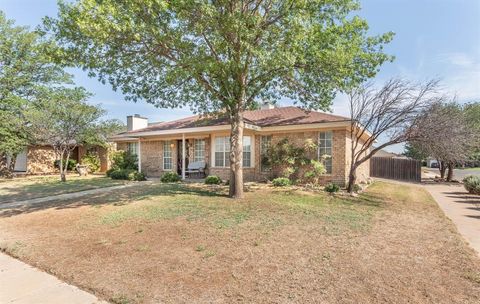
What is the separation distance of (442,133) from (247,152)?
9.33 meters

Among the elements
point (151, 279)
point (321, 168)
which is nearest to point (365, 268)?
point (151, 279)

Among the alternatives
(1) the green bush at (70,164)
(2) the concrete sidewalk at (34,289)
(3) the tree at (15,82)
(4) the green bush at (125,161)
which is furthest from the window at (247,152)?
(1) the green bush at (70,164)

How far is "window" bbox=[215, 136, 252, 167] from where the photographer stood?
16.6 metres

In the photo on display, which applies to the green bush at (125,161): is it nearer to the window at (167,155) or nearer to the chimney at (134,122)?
the window at (167,155)

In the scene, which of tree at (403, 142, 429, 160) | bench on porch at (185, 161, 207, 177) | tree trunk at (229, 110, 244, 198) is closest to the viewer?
tree trunk at (229, 110, 244, 198)

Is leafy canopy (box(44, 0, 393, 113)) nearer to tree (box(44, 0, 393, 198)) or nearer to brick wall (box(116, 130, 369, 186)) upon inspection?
tree (box(44, 0, 393, 198))

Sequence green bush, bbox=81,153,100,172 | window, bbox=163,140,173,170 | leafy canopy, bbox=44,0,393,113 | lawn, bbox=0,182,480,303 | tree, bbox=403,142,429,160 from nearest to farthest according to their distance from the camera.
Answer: lawn, bbox=0,182,480,303, leafy canopy, bbox=44,0,393,113, tree, bbox=403,142,429,160, window, bbox=163,140,173,170, green bush, bbox=81,153,100,172

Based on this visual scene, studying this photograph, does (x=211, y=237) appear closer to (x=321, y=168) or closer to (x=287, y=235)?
(x=287, y=235)

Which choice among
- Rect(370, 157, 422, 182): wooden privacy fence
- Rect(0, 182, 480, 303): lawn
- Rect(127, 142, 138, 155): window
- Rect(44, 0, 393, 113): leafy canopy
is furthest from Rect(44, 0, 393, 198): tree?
Rect(370, 157, 422, 182): wooden privacy fence

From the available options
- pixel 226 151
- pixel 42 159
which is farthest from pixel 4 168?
pixel 226 151

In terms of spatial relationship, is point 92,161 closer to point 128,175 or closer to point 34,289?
point 128,175

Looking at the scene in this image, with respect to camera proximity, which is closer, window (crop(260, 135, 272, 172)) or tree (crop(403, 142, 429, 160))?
tree (crop(403, 142, 429, 160))

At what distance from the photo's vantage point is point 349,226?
718 cm

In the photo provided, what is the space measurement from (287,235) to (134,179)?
13.5 metres
